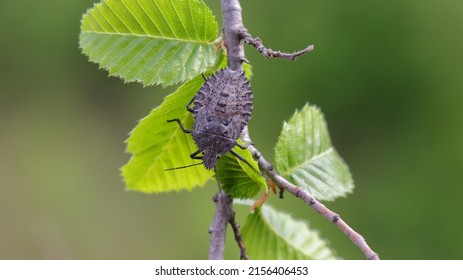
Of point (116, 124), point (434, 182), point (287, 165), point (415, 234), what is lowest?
point (415, 234)

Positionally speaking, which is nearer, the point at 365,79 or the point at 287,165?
the point at 287,165

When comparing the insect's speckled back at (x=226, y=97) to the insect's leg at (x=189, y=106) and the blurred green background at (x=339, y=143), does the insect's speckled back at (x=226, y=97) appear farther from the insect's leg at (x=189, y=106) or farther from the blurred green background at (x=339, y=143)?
the blurred green background at (x=339, y=143)

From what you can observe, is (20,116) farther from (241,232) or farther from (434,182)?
(241,232)

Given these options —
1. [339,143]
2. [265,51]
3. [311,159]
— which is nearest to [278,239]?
[311,159]

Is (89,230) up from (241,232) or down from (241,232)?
down

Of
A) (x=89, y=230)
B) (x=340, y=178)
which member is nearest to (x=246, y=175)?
(x=340, y=178)

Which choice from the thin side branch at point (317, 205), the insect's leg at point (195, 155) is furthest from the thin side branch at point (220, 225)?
the insect's leg at point (195, 155)
